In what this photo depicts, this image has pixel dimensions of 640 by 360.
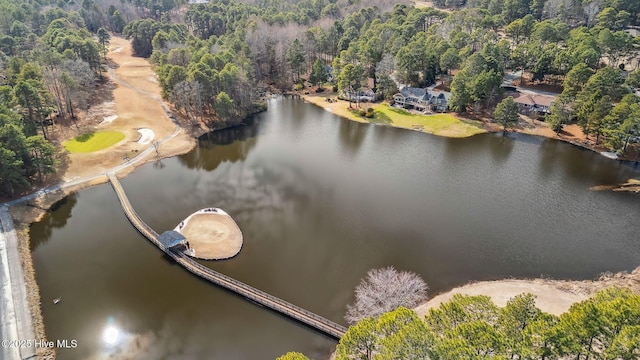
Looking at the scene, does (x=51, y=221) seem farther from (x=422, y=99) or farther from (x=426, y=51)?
(x=426, y=51)

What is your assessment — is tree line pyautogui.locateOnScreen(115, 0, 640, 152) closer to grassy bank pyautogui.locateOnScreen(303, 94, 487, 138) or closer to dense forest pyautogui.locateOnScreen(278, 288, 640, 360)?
grassy bank pyautogui.locateOnScreen(303, 94, 487, 138)

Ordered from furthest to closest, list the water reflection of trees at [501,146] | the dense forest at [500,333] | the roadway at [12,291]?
the water reflection of trees at [501,146], the roadway at [12,291], the dense forest at [500,333]

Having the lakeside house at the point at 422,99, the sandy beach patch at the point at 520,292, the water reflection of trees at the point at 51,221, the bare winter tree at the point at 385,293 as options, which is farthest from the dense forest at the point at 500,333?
the lakeside house at the point at 422,99

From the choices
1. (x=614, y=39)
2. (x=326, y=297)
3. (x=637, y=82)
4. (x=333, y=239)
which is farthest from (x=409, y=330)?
(x=614, y=39)

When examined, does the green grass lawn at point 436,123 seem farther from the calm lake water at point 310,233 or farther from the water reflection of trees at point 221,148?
the water reflection of trees at point 221,148

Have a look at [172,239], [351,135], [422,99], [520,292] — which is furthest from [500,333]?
[422,99]

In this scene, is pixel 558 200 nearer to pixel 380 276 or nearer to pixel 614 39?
pixel 380 276
